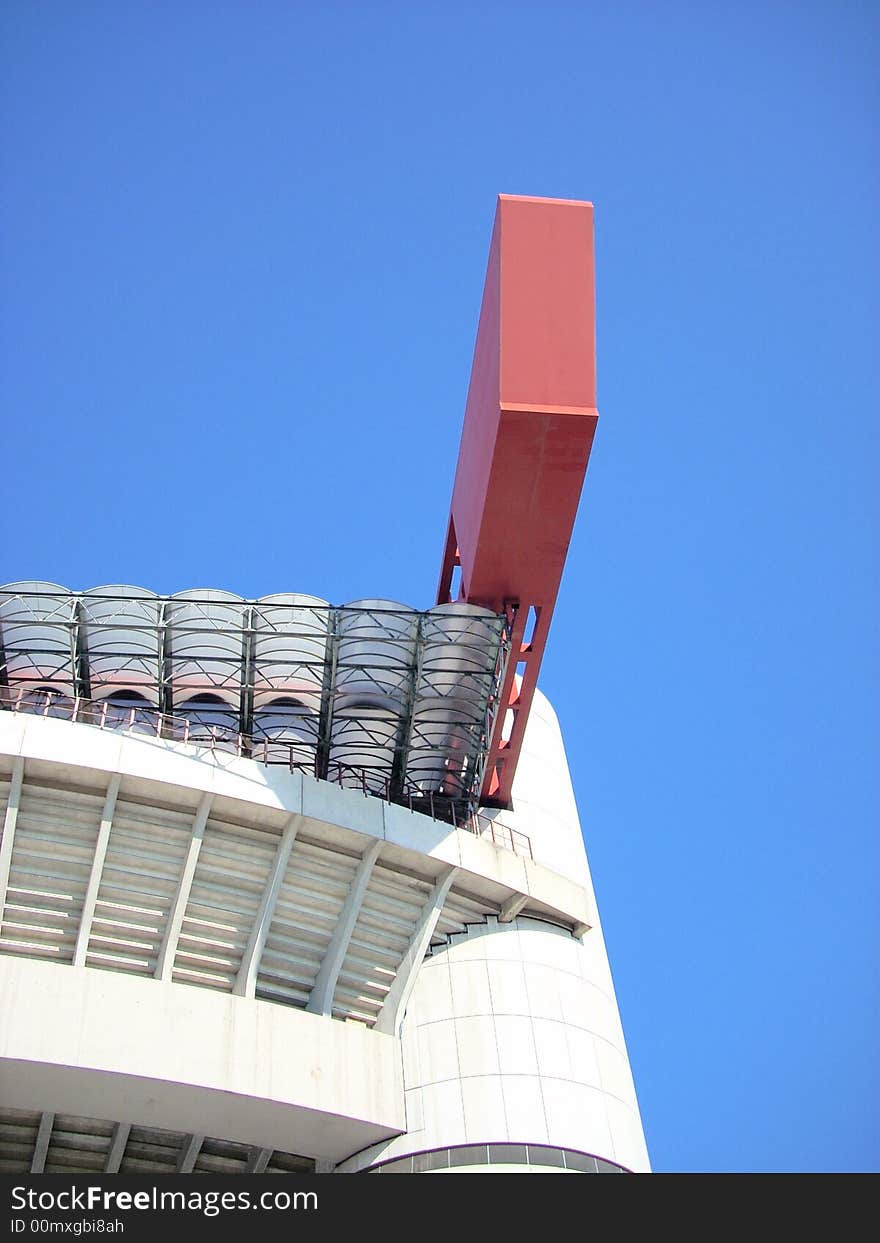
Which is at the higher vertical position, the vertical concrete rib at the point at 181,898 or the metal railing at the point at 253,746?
the metal railing at the point at 253,746

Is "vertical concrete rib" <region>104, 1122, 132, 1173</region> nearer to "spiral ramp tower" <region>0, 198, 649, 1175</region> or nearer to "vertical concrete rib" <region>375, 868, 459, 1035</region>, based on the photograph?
"spiral ramp tower" <region>0, 198, 649, 1175</region>

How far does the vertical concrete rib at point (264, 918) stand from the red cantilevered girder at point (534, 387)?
7.74 m

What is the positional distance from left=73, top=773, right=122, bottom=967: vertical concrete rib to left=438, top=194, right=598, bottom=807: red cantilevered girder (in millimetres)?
9874

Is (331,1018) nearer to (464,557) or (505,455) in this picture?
(464,557)

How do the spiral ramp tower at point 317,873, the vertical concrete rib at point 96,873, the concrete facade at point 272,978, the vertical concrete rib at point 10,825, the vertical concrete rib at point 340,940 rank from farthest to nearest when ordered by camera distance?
1. the vertical concrete rib at point 340,940
2. the vertical concrete rib at point 96,873
3. the vertical concrete rib at point 10,825
4. the concrete facade at point 272,978
5. the spiral ramp tower at point 317,873

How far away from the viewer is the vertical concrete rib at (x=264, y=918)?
1319 inches

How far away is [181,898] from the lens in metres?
33.2

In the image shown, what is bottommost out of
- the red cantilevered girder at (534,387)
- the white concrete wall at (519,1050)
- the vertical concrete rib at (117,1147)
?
the vertical concrete rib at (117,1147)

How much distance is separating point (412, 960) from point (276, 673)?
26.1 feet

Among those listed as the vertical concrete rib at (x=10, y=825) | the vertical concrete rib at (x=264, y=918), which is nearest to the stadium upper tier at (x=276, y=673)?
the vertical concrete rib at (x=264, y=918)

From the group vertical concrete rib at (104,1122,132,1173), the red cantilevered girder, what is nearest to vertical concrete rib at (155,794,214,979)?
vertical concrete rib at (104,1122,132,1173)

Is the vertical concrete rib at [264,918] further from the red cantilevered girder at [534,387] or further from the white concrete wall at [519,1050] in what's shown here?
the red cantilevered girder at [534,387]

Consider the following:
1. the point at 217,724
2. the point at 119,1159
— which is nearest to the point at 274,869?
the point at 217,724

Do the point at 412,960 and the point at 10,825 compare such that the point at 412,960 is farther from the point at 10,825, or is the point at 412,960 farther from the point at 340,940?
the point at 10,825
